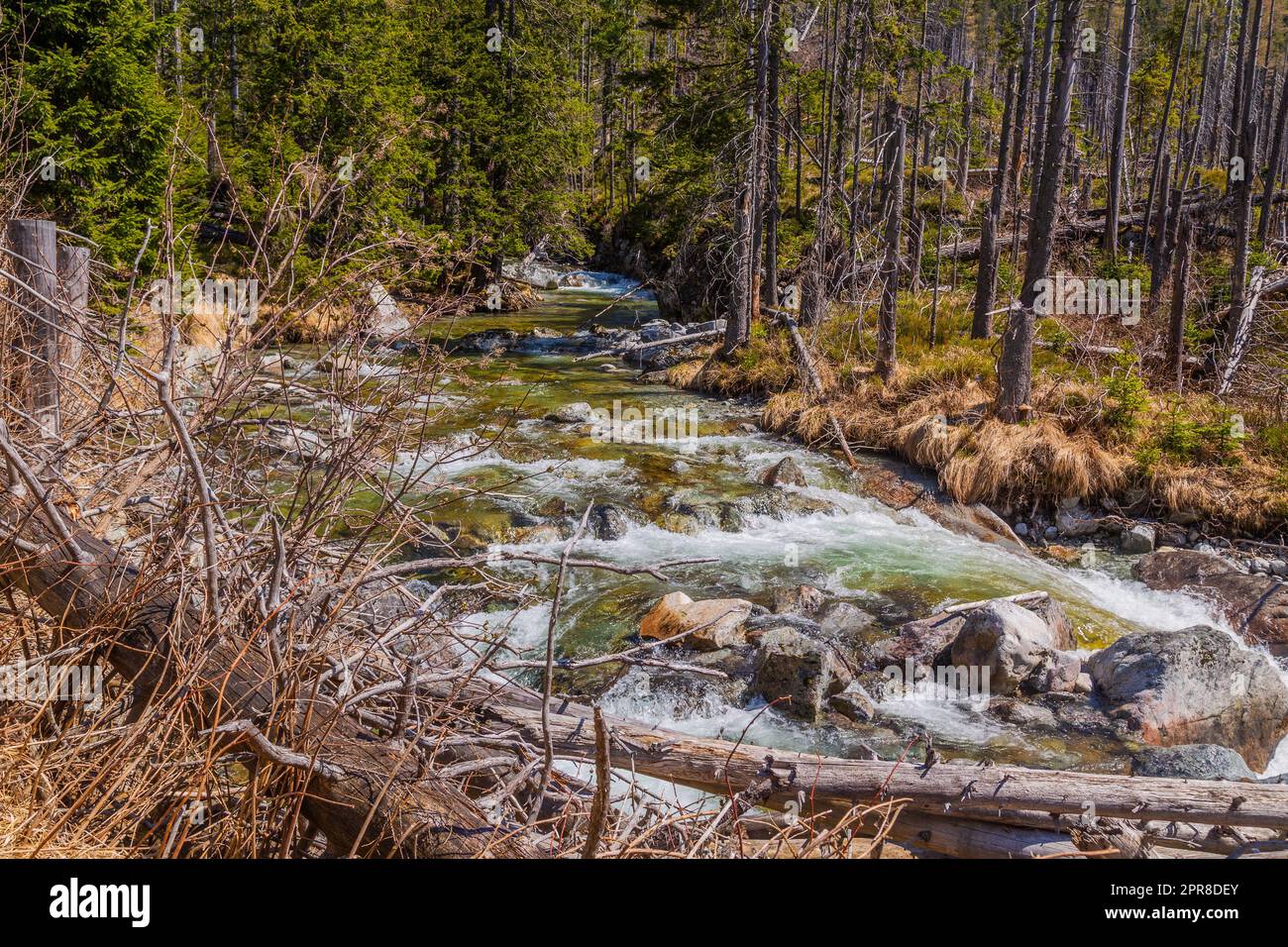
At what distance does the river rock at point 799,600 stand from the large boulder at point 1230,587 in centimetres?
380

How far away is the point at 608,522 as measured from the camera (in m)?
11.0

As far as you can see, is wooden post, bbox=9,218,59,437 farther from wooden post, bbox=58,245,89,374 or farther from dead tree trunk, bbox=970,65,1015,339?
dead tree trunk, bbox=970,65,1015,339

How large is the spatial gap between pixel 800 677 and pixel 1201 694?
123 inches

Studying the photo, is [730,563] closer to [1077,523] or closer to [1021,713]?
[1021,713]

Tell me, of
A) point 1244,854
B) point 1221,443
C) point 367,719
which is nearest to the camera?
point 367,719

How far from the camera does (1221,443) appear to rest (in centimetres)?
1128

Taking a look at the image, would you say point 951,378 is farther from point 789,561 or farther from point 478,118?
point 478,118

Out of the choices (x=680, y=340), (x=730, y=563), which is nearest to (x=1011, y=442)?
(x=730, y=563)

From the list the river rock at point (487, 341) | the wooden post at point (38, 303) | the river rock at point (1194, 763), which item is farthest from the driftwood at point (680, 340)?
the river rock at point (1194, 763)

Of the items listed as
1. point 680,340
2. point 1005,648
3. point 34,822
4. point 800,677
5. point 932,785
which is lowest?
point 800,677

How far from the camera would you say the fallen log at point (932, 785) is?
3.88 meters
